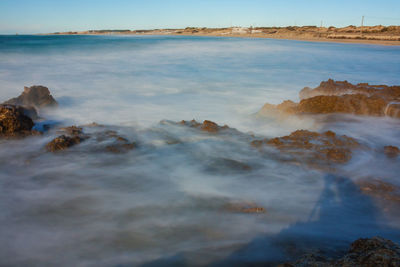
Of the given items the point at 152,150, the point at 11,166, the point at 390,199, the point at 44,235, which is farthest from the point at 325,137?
the point at 11,166

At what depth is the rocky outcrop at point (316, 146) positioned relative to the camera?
423 cm

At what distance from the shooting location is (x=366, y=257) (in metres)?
1.85

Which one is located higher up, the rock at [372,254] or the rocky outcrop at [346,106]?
the rocky outcrop at [346,106]

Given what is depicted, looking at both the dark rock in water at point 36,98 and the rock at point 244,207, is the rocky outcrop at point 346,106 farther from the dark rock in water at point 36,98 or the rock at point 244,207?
the dark rock in water at point 36,98

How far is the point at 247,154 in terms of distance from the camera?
465 cm

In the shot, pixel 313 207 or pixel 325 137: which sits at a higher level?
pixel 325 137

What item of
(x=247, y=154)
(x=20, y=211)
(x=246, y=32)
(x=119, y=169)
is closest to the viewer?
(x=20, y=211)

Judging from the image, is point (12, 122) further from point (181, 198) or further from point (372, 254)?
point (372, 254)

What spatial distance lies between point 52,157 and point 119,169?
116cm

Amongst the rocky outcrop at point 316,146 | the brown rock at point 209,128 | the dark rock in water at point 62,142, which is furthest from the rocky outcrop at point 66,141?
the rocky outcrop at point 316,146

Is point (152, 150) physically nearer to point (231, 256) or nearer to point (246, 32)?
point (231, 256)

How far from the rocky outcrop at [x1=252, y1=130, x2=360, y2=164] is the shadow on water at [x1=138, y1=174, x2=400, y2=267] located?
0.81 meters

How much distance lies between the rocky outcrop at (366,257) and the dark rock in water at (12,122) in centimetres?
500

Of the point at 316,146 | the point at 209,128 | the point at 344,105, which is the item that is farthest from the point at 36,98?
the point at 344,105
